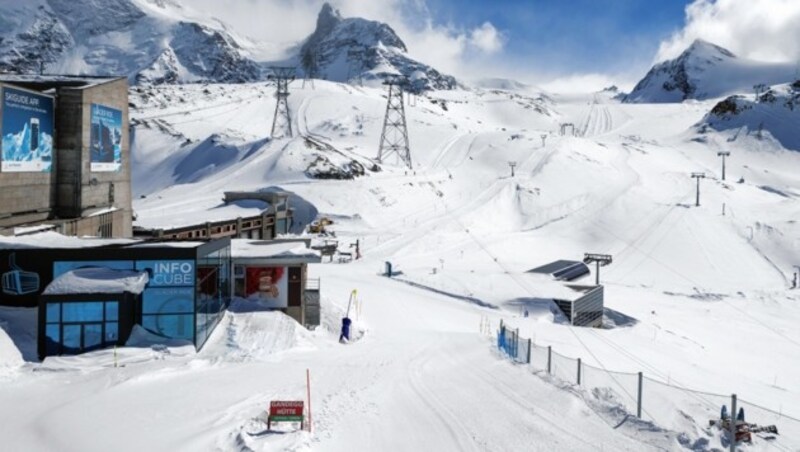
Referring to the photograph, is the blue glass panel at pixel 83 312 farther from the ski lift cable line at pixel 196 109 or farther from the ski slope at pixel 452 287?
the ski lift cable line at pixel 196 109

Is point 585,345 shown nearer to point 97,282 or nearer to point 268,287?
point 268,287

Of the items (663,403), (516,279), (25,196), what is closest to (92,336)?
(25,196)

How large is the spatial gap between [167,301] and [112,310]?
5.33 feet

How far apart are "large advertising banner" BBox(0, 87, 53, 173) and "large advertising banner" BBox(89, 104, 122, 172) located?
2.63 metres

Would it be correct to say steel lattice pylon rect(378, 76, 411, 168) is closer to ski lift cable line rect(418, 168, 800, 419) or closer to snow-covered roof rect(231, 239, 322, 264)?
ski lift cable line rect(418, 168, 800, 419)

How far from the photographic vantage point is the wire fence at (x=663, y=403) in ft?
47.4

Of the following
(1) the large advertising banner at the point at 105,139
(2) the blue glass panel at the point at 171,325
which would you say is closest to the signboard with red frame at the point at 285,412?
(2) the blue glass panel at the point at 171,325

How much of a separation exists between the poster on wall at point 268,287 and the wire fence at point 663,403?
37.0ft

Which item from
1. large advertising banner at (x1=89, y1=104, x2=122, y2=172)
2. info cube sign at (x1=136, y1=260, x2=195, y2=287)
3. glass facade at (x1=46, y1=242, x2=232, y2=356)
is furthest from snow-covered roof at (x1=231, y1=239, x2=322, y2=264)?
large advertising banner at (x1=89, y1=104, x2=122, y2=172)

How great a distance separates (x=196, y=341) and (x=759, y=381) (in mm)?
25706

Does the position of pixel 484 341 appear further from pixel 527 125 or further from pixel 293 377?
pixel 527 125

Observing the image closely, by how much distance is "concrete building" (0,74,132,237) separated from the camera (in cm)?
2836

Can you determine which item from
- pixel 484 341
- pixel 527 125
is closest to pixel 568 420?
pixel 484 341

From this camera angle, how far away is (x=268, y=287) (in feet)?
88.5
